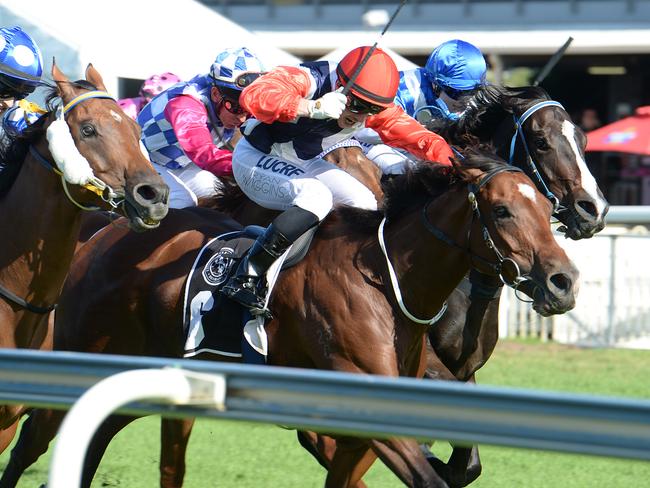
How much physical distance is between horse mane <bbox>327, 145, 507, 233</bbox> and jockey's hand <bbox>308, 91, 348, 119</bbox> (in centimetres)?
39

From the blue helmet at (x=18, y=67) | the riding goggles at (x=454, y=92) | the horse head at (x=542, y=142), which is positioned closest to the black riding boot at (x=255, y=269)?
the blue helmet at (x=18, y=67)

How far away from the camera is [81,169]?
3.88m

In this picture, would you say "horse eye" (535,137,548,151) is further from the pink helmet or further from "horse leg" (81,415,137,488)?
the pink helmet

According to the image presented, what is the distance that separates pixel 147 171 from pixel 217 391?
5.55 feet

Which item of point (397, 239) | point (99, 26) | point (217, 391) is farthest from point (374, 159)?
point (99, 26)

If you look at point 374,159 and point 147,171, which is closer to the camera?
point 147,171

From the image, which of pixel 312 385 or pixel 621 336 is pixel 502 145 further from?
pixel 621 336

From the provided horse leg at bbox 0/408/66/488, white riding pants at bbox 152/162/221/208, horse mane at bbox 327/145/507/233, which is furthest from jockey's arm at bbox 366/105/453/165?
horse leg at bbox 0/408/66/488

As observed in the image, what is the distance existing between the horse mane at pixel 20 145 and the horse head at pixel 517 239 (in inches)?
56.2

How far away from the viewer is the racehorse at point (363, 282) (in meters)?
4.07

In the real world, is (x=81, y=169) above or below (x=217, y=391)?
below

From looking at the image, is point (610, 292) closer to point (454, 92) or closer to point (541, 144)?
point (454, 92)

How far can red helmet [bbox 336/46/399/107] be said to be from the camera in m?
4.41

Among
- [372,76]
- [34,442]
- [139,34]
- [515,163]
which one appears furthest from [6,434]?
[139,34]
